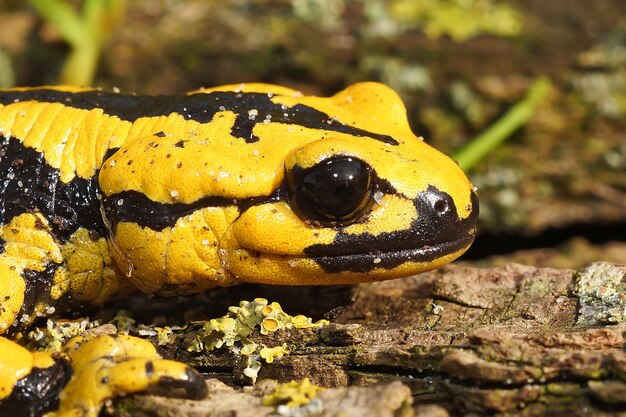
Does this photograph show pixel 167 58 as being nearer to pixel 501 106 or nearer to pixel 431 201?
pixel 501 106

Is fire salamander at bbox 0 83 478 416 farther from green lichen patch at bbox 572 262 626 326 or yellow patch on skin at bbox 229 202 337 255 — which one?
green lichen patch at bbox 572 262 626 326

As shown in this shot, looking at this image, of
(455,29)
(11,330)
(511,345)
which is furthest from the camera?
(455,29)

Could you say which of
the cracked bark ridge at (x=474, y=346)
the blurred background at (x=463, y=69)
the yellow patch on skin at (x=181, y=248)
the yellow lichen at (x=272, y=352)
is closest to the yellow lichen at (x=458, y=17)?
the blurred background at (x=463, y=69)

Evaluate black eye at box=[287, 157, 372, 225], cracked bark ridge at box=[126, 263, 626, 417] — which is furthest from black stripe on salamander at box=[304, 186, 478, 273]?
cracked bark ridge at box=[126, 263, 626, 417]

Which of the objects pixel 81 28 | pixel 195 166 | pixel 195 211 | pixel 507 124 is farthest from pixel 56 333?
pixel 507 124

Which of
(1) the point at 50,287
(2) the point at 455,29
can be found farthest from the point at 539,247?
(1) the point at 50,287

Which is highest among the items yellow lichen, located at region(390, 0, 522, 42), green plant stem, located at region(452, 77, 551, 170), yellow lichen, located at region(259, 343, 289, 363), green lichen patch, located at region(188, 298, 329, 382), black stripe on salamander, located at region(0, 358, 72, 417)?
yellow lichen, located at region(390, 0, 522, 42)
